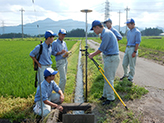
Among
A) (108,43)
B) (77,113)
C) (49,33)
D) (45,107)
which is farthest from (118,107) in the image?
(49,33)

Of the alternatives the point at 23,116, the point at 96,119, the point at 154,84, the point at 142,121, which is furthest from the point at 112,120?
the point at 154,84

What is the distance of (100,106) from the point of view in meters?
3.40

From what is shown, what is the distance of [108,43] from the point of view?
3.24m

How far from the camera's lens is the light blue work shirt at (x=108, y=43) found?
314cm

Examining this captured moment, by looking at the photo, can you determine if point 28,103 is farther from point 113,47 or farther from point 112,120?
point 113,47

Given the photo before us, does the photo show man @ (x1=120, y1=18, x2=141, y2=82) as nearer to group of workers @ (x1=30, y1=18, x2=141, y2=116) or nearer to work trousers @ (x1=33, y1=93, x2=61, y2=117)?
group of workers @ (x1=30, y1=18, x2=141, y2=116)

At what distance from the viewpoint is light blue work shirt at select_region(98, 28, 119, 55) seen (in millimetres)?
3135

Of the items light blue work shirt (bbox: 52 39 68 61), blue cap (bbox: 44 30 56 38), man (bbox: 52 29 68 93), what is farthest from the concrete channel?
blue cap (bbox: 44 30 56 38)

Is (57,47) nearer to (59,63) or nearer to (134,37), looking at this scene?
(59,63)

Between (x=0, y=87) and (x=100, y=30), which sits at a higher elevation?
(x=100, y=30)

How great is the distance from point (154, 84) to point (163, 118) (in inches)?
85.3

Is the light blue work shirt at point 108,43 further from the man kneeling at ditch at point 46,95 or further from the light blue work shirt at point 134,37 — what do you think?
the light blue work shirt at point 134,37

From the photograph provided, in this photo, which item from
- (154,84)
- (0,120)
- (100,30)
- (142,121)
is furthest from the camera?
(154,84)

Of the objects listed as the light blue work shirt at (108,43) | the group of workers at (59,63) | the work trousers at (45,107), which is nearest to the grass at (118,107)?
the group of workers at (59,63)
